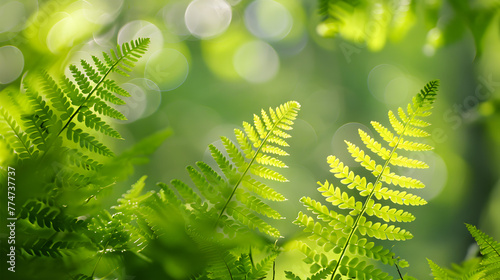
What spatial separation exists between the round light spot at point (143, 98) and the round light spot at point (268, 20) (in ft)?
2.77

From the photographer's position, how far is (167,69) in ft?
8.05

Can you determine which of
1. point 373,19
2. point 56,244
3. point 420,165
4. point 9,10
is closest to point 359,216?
point 420,165

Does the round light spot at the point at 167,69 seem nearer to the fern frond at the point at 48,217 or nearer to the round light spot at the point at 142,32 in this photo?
the round light spot at the point at 142,32

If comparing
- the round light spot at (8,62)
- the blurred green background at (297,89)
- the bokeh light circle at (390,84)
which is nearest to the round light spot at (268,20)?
the blurred green background at (297,89)

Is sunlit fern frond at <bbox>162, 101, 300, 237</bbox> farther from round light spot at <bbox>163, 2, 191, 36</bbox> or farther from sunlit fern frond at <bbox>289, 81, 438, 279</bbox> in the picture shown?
round light spot at <bbox>163, 2, 191, 36</bbox>

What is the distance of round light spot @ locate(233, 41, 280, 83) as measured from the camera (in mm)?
2469

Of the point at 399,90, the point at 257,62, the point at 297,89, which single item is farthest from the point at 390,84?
the point at 257,62

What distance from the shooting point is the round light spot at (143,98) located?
6.82ft

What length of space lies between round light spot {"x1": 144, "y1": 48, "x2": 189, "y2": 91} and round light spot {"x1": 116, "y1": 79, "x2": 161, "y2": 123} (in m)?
0.06

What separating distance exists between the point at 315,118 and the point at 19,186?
8.22 ft

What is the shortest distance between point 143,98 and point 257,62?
96 cm

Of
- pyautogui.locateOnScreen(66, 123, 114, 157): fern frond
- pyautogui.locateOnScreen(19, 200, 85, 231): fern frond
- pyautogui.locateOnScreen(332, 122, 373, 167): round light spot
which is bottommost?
pyautogui.locateOnScreen(19, 200, 85, 231): fern frond

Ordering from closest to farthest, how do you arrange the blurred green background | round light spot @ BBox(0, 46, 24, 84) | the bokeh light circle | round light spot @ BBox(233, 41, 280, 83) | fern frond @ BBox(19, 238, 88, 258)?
fern frond @ BBox(19, 238, 88, 258)
round light spot @ BBox(0, 46, 24, 84)
the blurred green background
the bokeh light circle
round light spot @ BBox(233, 41, 280, 83)

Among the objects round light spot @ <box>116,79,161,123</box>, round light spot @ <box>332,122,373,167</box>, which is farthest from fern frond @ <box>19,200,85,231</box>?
round light spot @ <box>332,122,373,167</box>
